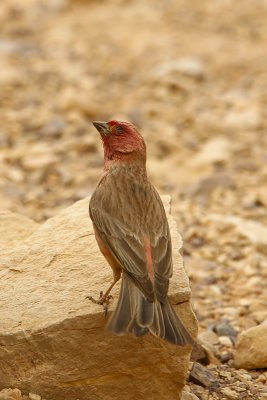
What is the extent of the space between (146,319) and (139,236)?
2.24ft

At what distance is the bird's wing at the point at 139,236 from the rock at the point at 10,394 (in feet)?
2.93

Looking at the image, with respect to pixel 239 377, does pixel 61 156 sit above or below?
above

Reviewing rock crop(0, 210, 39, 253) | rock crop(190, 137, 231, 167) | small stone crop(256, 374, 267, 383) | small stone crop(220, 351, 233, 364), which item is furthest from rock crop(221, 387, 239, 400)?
rock crop(190, 137, 231, 167)

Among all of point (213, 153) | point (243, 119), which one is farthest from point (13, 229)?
point (243, 119)

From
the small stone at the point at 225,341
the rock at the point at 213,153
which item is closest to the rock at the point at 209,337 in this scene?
the small stone at the point at 225,341

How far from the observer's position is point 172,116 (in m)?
11.8

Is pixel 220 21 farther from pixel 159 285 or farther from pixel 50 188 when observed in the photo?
pixel 159 285

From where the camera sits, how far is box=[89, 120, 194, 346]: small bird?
4.59 m

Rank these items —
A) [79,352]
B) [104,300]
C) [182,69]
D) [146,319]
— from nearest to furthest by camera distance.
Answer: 1. [146,319]
2. [79,352]
3. [104,300]
4. [182,69]

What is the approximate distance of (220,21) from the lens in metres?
15.3

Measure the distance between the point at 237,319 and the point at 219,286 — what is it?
2.40 ft

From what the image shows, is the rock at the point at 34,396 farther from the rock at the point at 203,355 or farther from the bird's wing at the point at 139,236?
the rock at the point at 203,355

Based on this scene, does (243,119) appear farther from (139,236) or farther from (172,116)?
(139,236)

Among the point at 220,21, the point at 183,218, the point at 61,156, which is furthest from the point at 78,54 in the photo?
the point at 183,218
